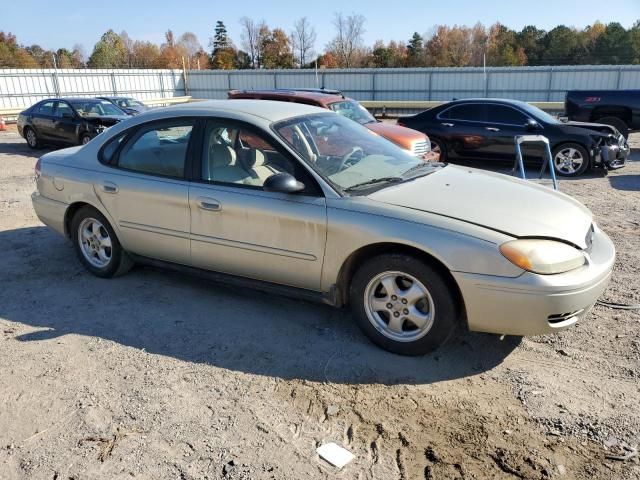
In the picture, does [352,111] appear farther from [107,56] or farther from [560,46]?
[107,56]

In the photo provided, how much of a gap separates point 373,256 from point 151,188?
2047 mm

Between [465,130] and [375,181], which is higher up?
[375,181]

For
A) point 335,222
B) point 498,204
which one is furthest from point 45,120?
point 498,204

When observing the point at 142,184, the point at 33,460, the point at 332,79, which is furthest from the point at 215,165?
the point at 332,79

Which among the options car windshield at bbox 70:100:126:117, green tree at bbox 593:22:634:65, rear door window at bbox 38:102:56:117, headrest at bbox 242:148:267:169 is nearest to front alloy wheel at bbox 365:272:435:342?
headrest at bbox 242:148:267:169

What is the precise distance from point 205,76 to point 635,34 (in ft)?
122

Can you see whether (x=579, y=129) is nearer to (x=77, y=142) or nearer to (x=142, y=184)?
(x=142, y=184)

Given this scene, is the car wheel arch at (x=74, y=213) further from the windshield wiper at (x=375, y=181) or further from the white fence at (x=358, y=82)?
the white fence at (x=358, y=82)

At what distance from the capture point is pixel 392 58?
57.0 meters

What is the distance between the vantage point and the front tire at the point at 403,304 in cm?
347

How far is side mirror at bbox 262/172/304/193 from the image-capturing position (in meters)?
3.76

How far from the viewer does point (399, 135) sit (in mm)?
10328

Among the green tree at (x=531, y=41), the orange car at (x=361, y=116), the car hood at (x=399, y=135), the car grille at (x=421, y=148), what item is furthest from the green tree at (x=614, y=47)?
the car grille at (x=421, y=148)

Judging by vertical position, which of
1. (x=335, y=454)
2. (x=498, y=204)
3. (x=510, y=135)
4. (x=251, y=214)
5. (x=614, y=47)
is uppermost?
(x=614, y=47)
